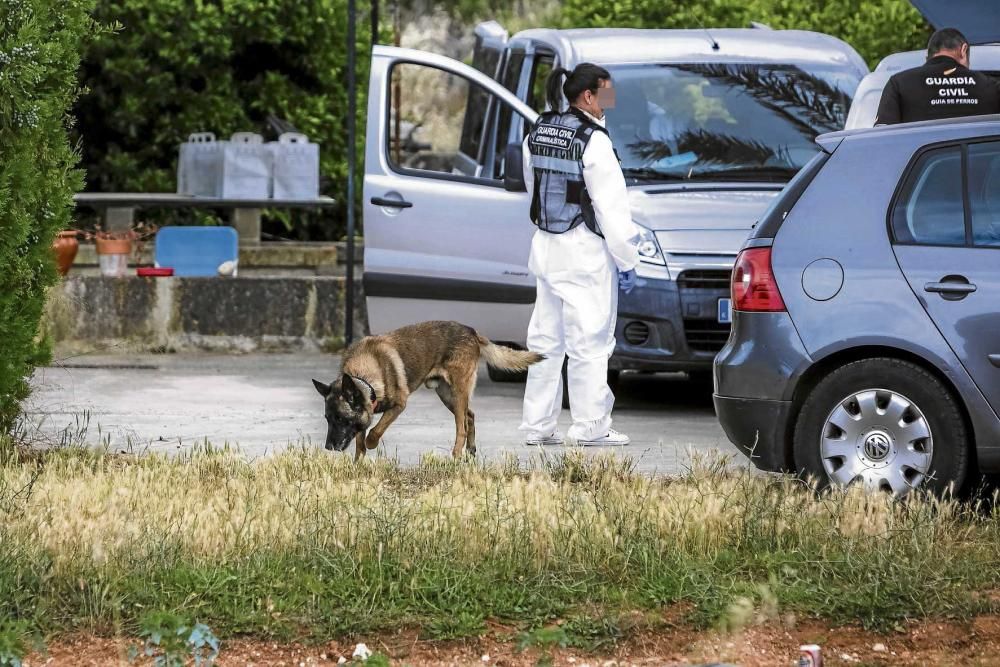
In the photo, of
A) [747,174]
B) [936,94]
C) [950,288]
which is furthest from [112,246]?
[950,288]

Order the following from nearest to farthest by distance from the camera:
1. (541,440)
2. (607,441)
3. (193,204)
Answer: (607,441), (541,440), (193,204)

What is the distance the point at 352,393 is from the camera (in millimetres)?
8477

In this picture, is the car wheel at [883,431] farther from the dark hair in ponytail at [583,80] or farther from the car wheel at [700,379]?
the car wheel at [700,379]

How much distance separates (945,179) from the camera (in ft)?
24.0

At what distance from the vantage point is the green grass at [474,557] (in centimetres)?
563

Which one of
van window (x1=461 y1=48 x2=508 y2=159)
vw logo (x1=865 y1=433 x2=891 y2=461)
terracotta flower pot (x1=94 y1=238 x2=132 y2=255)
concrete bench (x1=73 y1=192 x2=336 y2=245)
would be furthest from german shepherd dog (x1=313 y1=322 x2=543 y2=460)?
concrete bench (x1=73 y1=192 x2=336 y2=245)

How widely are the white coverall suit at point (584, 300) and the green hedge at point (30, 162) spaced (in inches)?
92.5

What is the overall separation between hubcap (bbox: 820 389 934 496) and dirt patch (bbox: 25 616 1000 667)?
1.52m

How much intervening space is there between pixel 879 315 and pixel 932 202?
0.52 m

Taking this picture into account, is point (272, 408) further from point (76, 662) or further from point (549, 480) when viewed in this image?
point (76, 662)

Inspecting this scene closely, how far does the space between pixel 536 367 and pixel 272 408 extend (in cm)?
213

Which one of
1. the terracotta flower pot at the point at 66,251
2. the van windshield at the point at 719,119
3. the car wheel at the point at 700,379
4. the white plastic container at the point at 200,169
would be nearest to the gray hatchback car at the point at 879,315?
the van windshield at the point at 719,119

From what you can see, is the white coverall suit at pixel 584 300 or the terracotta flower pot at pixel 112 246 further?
the terracotta flower pot at pixel 112 246

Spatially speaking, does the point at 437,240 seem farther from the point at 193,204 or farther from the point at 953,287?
the point at 193,204
